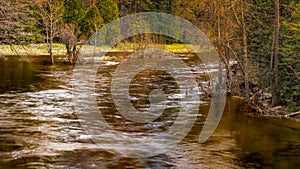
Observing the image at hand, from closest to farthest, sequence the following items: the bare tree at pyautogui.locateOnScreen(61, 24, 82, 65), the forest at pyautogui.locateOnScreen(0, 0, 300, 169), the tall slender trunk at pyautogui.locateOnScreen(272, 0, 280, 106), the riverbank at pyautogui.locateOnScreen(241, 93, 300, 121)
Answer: the forest at pyautogui.locateOnScreen(0, 0, 300, 169), the riverbank at pyautogui.locateOnScreen(241, 93, 300, 121), the tall slender trunk at pyautogui.locateOnScreen(272, 0, 280, 106), the bare tree at pyautogui.locateOnScreen(61, 24, 82, 65)

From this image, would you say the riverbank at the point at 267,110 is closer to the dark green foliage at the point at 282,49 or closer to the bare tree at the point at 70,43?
the dark green foliage at the point at 282,49

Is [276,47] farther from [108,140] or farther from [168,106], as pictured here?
[108,140]

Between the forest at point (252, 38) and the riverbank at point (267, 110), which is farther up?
the forest at point (252, 38)

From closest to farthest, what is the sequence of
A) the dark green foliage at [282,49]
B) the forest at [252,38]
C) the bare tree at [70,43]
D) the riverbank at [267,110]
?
the forest at [252,38]
the riverbank at [267,110]
the dark green foliage at [282,49]
the bare tree at [70,43]

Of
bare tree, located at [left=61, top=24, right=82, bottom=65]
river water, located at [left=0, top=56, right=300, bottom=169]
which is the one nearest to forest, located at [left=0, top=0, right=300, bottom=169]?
river water, located at [left=0, top=56, right=300, bottom=169]

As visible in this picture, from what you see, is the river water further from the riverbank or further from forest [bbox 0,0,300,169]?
the riverbank

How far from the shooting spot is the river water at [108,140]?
10.9m

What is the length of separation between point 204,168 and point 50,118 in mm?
7015

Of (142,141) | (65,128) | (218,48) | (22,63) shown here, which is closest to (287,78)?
(218,48)

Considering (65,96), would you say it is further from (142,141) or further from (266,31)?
(266,31)


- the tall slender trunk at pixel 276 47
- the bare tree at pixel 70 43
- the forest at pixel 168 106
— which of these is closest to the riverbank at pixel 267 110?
the forest at pixel 168 106

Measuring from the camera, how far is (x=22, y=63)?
3338 centimetres

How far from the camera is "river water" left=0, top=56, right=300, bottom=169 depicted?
428 inches

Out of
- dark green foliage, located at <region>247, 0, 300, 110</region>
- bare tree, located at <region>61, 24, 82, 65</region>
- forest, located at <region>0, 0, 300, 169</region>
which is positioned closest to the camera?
forest, located at <region>0, 0, 300, 169</region>
